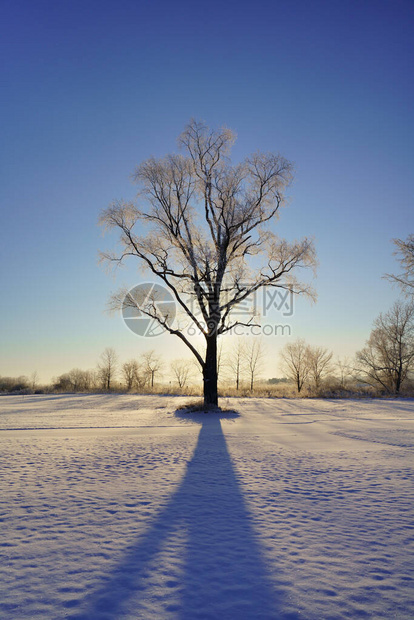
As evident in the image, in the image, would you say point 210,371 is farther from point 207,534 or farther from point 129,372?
point 129,372

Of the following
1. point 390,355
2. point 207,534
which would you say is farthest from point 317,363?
point 207,534

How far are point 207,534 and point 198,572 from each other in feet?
2.54

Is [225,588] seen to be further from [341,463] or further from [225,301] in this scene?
[225,301]

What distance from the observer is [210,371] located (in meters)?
17.1

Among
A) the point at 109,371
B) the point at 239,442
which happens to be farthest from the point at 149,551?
the point at 109,371

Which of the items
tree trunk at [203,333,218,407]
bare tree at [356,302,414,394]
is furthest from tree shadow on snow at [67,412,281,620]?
bare tree at [356,302,414,394]

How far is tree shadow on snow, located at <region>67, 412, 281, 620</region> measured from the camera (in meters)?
2.41

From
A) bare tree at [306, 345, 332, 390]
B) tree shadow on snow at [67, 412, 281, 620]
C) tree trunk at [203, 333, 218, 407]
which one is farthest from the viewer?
bare tree at [306, 345, 332, 390]

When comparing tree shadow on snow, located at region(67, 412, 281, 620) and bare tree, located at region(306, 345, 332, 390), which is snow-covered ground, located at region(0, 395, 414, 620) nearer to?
tree shadow on snow, located at region(67, 412, 281, 620)

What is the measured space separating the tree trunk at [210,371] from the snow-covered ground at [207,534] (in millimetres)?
9080

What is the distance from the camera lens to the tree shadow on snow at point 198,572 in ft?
7.89

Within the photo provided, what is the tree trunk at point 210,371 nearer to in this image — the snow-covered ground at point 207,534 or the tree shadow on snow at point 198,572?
the snow-covered ground at point 207,534

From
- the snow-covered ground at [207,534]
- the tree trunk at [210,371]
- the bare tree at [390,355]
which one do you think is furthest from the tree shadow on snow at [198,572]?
the bare tree at [390,355]

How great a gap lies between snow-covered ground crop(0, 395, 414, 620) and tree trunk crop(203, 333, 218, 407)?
908cm
